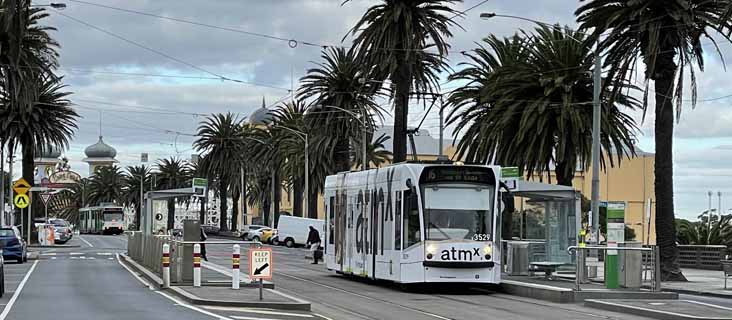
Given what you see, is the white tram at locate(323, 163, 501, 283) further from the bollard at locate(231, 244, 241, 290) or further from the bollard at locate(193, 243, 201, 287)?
the bollard at locate(193, 243, 201, 287)

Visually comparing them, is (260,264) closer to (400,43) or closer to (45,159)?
(400,43)

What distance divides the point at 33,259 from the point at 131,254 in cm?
482

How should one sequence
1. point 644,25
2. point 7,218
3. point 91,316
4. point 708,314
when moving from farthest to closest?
point 7,218
point 644,25
point 708,314
point 91,316

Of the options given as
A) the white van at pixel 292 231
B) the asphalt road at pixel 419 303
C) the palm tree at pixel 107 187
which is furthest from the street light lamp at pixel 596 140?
the palm tree at pixel 107 187

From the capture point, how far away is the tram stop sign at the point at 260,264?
24.5 meters

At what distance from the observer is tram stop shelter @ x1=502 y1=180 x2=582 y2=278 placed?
34688 millimetres

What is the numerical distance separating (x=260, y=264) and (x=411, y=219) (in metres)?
5.00

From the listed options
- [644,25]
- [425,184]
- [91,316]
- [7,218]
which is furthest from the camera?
[7,218]

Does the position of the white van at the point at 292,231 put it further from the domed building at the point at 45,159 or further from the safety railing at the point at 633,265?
the safety railing at the point at 633,265

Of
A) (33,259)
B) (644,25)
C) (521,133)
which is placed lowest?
(33,259)

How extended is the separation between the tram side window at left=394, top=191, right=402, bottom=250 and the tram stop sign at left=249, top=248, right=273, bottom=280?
464 centimetres

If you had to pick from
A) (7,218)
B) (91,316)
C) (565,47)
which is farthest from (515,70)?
(7,218)

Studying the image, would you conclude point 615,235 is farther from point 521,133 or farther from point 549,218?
point 521,133

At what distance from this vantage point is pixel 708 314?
2234 centimetres
